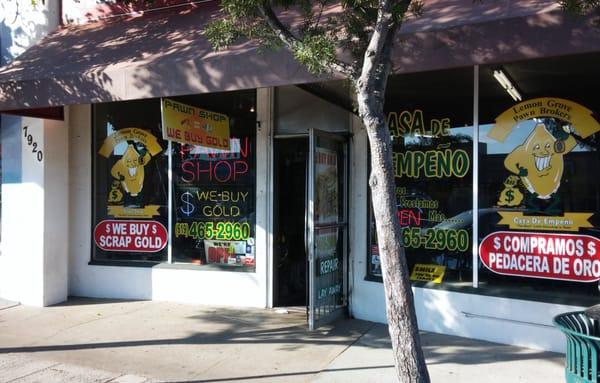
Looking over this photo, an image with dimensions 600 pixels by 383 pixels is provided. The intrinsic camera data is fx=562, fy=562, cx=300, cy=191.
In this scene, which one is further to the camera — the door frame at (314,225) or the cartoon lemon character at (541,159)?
the door frame at (314,225)

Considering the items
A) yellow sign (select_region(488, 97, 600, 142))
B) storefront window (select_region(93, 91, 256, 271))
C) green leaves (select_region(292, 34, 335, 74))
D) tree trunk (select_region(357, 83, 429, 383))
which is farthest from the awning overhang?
tree trunk (select_region(357, 83, 429, 383))

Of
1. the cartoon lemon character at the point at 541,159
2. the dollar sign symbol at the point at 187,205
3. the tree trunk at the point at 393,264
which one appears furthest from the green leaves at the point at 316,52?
the dollar sign symbol at the point at 187,205

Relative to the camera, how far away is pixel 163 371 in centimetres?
550

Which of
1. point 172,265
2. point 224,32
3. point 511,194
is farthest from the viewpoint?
point 172,265

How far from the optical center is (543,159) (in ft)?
20.4

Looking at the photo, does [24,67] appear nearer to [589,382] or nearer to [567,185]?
[567,185]

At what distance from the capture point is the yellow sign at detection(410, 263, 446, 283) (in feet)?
22.3

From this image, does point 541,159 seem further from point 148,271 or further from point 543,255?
point 148,271

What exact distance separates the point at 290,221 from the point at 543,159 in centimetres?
359

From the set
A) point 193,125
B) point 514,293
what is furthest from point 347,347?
point 193,125

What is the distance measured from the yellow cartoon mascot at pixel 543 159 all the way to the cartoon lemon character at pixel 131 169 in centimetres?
541

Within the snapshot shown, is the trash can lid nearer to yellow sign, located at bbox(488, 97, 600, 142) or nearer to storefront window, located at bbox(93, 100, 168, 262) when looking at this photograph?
yellow sign, located at bbox(488, 97, 600, 142)

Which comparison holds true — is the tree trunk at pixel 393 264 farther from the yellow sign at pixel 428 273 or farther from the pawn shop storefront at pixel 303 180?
the yellow sign at pixel 428 273

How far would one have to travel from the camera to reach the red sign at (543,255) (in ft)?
19.4
